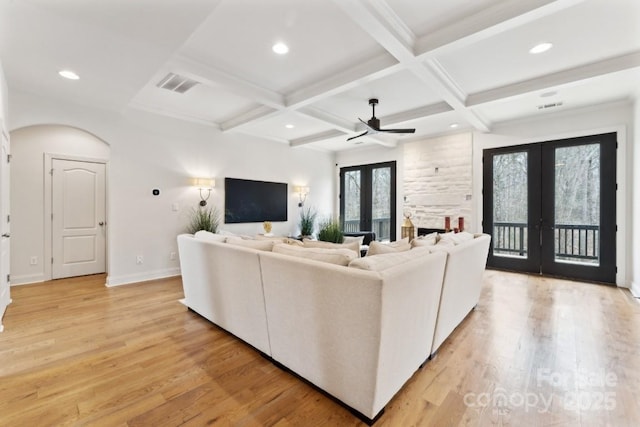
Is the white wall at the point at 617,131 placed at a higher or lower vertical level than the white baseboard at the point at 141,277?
higher

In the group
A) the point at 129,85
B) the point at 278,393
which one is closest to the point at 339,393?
the point at 278,393

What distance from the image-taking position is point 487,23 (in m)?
2.32

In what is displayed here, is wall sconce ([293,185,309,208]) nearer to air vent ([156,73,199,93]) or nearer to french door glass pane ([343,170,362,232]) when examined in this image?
french door glass pane ([343,170,362,232])

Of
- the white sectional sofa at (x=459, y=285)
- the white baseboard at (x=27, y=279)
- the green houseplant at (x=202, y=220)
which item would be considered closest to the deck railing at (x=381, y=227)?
the white sectional sofa at (x=459, y=285)

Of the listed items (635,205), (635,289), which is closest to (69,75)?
(635,205)

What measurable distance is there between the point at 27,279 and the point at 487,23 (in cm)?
667

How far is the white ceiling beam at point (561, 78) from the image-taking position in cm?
302

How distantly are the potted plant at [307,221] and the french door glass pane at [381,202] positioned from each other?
1505 millimetres

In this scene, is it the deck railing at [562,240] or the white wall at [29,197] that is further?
the deck railing at [562,240]

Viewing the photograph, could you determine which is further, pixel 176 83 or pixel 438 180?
pixel 438 180

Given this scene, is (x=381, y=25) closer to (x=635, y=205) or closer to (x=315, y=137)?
(x=315, y=137)

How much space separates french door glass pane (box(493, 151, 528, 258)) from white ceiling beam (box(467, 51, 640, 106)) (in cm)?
179

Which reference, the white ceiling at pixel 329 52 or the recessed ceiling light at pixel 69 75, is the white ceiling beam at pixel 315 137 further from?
the recessed ceiling light at pixel 69 75

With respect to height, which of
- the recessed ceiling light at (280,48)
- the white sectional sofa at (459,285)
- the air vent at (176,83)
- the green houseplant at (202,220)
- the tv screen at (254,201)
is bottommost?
the white sectional sofa at (459,285)
